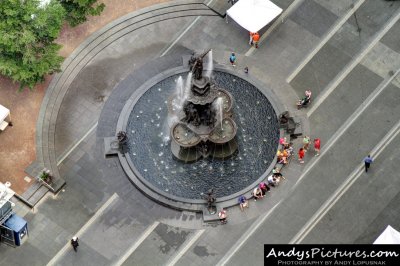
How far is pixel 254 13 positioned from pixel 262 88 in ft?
25.7

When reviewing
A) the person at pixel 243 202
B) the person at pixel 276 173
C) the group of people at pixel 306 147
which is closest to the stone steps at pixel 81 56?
the person at pixel 243 202

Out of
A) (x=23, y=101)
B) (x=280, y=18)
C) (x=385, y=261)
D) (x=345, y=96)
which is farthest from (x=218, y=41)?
(x=385, y=261)

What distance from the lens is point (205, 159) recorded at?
79.5 m

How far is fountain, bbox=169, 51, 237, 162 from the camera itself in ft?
255

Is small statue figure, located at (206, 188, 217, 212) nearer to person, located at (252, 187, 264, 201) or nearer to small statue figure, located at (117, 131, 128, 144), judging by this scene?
person, located at (252, 187, 264, 201)

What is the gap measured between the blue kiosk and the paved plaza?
2.72ft

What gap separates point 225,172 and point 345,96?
14618mm

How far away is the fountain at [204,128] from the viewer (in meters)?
77.8

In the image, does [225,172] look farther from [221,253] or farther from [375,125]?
[375,125]

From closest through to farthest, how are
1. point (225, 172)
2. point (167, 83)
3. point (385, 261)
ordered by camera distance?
A: point (385, 261), point (225, 172), point (167, 83)

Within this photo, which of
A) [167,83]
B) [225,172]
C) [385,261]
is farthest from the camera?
[167,83]

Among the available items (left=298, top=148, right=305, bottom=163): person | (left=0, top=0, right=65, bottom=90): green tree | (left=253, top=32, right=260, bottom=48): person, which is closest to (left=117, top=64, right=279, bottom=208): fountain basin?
(left=298, top=148, right=305, bottom=163): person

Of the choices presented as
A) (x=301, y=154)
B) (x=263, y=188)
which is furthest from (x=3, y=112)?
(x=301, y=154)

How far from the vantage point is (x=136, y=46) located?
285ft
